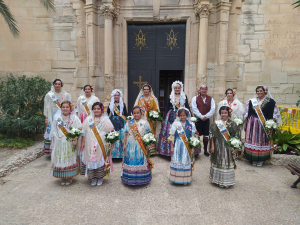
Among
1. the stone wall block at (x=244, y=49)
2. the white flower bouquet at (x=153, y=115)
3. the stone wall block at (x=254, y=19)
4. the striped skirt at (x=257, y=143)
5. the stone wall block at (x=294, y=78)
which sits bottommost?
the striped skirt at (x=257, y=143)

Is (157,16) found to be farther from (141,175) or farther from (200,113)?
(141,175)

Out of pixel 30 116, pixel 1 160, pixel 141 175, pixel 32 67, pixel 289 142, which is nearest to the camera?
pixel 141 175

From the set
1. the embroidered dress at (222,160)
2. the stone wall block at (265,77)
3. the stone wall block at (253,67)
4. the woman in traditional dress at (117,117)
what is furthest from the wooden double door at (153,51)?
the embroidered dress at (222,160)

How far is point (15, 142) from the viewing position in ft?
18.9

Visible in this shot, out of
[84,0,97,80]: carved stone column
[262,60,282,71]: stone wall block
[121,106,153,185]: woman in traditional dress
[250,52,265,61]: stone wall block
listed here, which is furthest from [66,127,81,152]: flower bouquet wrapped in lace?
[262,60,282,71]: stone wall block

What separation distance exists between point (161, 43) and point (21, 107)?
17.8 ft

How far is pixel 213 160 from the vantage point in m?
3.82

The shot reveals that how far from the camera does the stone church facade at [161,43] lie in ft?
24.5

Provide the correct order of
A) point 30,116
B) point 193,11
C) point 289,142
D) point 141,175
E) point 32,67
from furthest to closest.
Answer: point 32,67 → point 193,11 → point 30,116 → point 289,142 → point 141,175

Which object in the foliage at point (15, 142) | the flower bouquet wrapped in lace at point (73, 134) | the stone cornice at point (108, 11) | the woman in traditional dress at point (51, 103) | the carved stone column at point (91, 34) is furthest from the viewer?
the carved stone column at point (91, 34)

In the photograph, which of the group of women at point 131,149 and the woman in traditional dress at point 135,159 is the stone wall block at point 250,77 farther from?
the woman in traditional dress at point 135,159

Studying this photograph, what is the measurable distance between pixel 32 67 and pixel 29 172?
17.3 feet

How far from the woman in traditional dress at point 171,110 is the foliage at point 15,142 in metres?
3.83

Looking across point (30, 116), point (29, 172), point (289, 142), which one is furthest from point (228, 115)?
point (30, 116)
